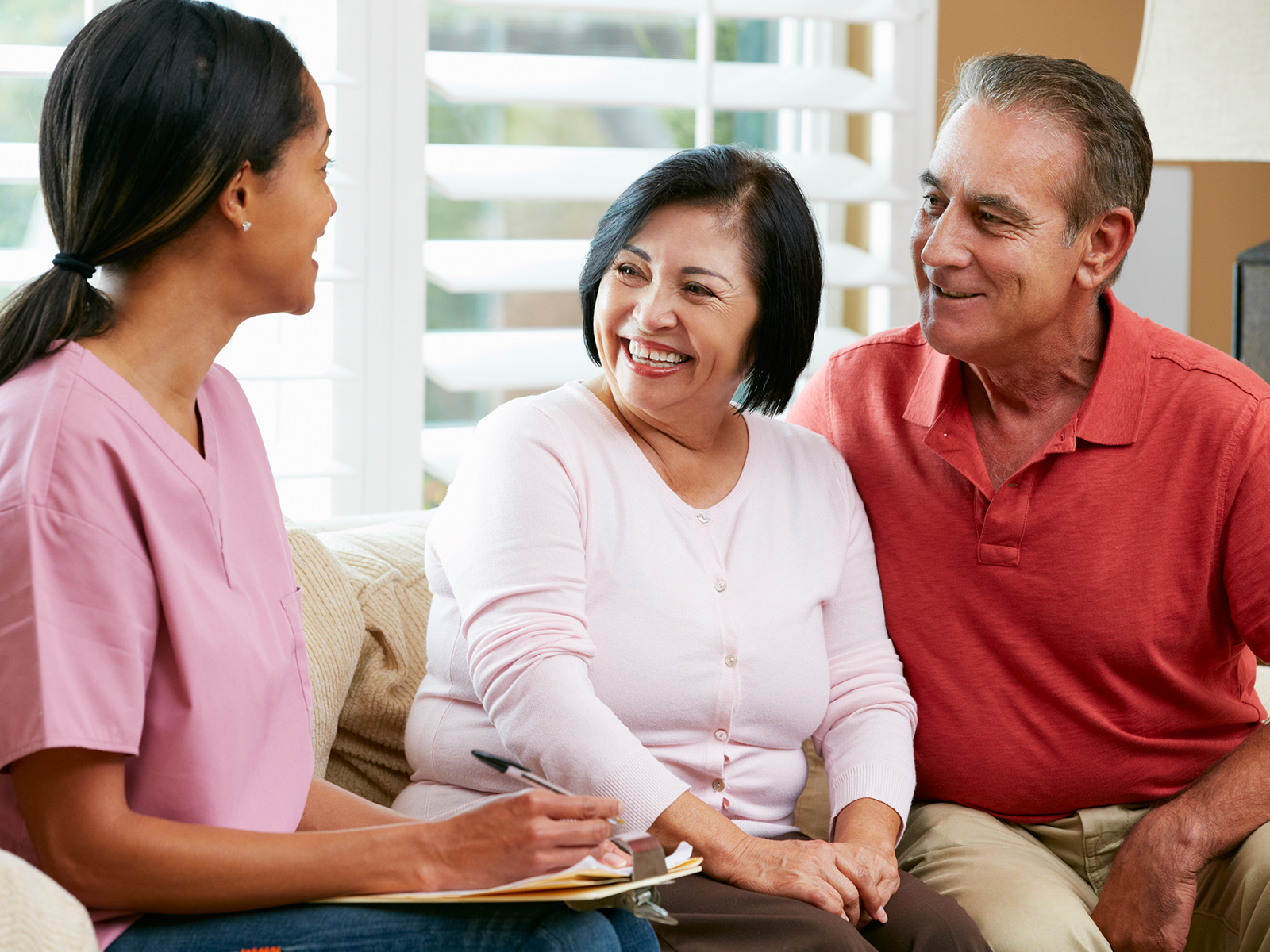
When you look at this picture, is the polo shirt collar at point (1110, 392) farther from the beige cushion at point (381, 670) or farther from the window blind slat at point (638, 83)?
the window blind slat at point (638, 83)

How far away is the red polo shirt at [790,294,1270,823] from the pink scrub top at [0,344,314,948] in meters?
0.83

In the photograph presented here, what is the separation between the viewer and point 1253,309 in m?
2.21

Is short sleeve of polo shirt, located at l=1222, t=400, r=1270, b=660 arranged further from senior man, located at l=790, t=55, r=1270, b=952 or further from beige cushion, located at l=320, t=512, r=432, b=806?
beige cushion, located at l=320, t=512, r=432, b=806

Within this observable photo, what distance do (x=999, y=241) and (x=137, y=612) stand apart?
3.50 feet

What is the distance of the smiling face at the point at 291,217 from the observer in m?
1.08

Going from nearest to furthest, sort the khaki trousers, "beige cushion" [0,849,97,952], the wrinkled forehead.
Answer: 1. "beige cushion" [0,849,97,952]
2. the khaki trousers
3. the wrinkled forehead

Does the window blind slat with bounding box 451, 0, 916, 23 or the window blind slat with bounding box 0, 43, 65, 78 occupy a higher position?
the window blind slat with bounding box 451, 0, 916, 23

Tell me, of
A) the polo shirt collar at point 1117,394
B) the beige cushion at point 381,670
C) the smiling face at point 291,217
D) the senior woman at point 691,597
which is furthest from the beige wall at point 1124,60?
the smiling face at point 291,217

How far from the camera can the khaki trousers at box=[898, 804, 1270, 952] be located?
4.71 feet

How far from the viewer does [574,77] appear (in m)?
2.28

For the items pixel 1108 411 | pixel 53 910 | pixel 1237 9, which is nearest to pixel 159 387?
pixel 53 910

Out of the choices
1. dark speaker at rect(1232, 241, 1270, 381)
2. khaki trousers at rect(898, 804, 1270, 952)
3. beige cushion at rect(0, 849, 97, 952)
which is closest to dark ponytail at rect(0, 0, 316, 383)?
beige cushion at rect(0, 849, 97, 952)

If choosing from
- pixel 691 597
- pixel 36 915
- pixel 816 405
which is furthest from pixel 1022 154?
pixel 36 915

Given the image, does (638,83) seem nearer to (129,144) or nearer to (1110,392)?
(1110,392)
